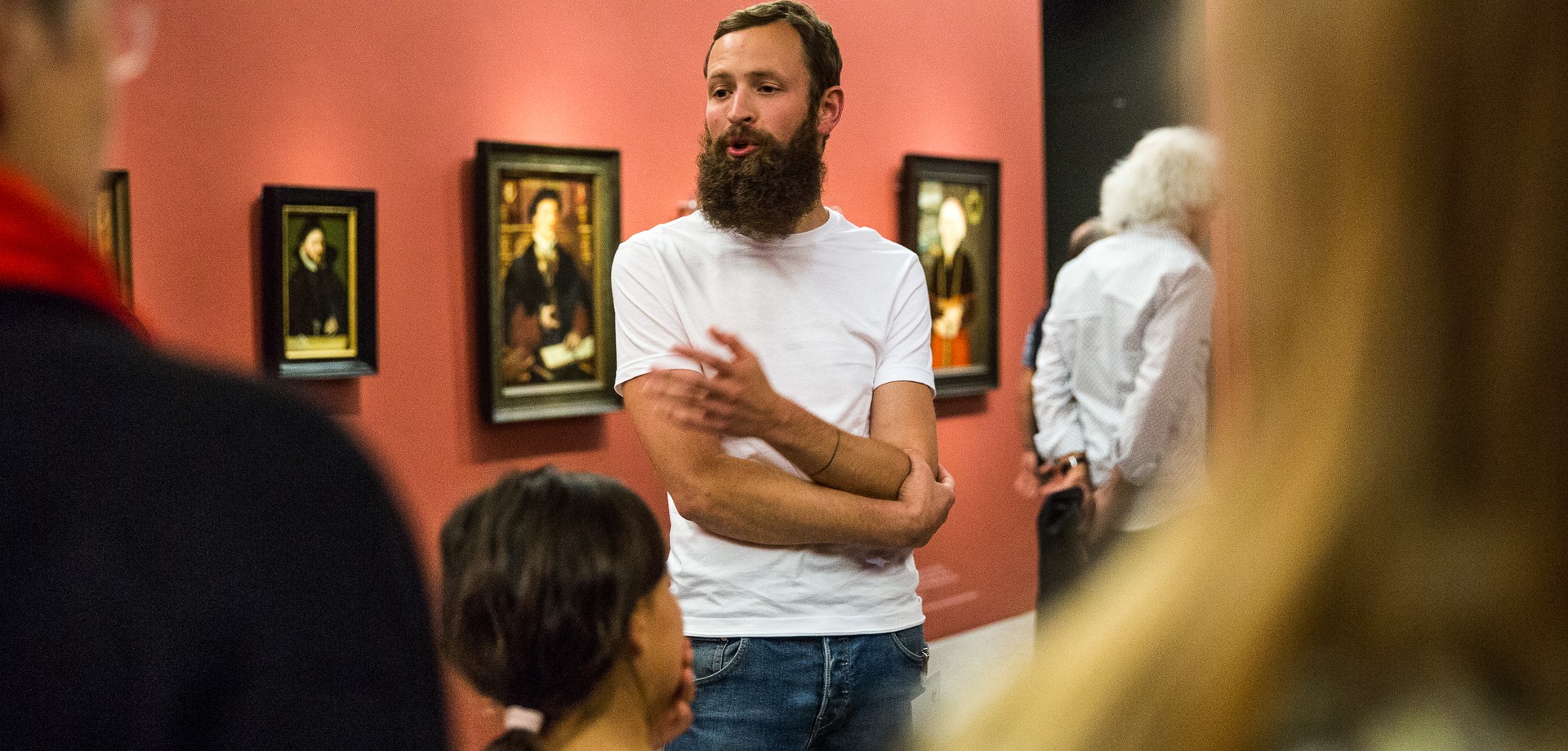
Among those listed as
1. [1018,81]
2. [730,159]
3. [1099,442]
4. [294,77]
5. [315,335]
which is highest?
[1018,81]

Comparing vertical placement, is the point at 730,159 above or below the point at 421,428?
above

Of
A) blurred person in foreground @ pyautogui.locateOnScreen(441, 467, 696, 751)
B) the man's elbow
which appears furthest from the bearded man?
blurred person in foreground @ pyautogui.locateOnScreen(441, 467, 696, 751)

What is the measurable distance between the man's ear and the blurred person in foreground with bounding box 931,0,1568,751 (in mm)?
2226

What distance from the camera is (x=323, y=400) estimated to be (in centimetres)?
450

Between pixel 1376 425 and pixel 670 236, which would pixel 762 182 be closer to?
pixel 670 236

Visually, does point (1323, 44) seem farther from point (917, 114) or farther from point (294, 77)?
point (917, 114)

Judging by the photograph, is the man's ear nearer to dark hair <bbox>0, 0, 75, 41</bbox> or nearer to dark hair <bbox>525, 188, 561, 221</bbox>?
dark hair <bbox>0, 0, 75, 41</bbox>

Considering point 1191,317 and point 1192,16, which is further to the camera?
point 1191,317

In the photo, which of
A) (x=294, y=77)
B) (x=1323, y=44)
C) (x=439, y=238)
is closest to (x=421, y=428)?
(x=439, y=238)

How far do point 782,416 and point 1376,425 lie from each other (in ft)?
5.64

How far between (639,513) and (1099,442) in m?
2.66

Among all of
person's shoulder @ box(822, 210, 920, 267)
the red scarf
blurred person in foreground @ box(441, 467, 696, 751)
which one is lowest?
blurred person in foreground @ box(441, 467, 696, 751)

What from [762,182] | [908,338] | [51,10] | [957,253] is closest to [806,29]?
[762,182]

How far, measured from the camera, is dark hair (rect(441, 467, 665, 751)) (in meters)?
2.09
